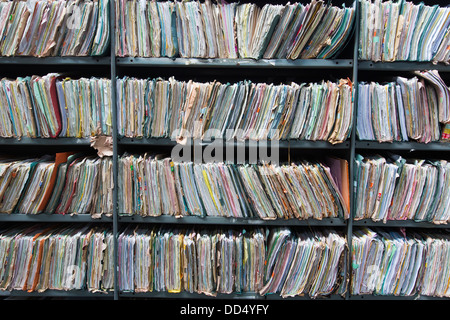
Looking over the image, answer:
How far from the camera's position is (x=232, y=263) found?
4.58ft

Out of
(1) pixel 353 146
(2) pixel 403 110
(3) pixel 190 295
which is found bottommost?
(3) pixel 190 295

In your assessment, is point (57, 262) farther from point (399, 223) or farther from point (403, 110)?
point (403, 110)

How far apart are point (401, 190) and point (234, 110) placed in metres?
0.88

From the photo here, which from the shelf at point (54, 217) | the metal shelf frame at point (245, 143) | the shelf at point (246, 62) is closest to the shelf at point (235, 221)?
the metal shelf frame at point (245, 143)

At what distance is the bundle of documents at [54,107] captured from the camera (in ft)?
4.36

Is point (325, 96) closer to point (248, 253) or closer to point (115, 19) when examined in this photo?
point (248, 253)

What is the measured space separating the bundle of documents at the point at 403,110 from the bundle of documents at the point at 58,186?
1243 mm

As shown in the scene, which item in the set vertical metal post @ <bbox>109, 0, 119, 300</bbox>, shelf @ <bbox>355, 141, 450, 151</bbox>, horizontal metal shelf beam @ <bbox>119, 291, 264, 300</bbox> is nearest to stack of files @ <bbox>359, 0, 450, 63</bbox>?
shelf @ <bbox>355, 141, 450, 151</bbox>

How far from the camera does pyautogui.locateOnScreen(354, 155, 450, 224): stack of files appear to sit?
134 cm

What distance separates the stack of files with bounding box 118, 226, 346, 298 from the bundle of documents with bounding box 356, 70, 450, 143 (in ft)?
1.85

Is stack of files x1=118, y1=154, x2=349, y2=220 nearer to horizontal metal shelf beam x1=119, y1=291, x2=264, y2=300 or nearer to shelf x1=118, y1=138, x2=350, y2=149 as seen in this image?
shelf x1=118, y1=138, x2=350, y2=149

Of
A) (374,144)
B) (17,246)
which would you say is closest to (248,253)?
(374,144)

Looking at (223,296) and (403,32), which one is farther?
(223,296)

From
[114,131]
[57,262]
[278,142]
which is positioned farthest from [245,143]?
[57,262]
